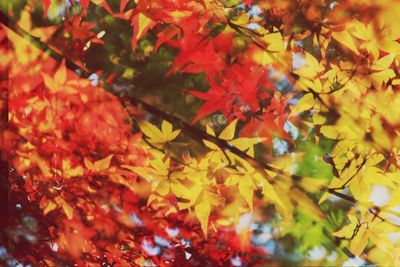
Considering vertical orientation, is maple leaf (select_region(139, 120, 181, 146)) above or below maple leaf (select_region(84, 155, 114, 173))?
above

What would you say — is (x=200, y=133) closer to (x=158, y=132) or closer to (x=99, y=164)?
(x=158, y=132)

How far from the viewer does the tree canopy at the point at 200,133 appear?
4.27 ft

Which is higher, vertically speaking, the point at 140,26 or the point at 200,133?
the point at 140,26

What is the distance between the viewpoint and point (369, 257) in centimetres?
139

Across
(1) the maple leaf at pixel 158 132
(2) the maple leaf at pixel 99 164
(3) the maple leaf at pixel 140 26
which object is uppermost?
(3) the maple leaf at pixel 140 26

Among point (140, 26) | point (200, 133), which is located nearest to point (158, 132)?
point (200, 133)

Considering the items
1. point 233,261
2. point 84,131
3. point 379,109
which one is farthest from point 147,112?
point 379,109

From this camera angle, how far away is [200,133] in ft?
4.48

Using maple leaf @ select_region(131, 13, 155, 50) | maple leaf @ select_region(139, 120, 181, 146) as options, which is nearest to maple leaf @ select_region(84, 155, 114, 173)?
maple leaf @ select_region(139, 120, 181, 146)

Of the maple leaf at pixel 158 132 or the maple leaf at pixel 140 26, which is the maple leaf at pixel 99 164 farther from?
the maple leaf at pixel 140 26

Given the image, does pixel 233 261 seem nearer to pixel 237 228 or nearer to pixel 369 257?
pixel 237 228

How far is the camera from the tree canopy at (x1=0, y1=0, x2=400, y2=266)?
1301mm

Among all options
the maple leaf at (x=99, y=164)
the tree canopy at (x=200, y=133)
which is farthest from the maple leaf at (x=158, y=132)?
the maple leaf at (x=99, y=164)

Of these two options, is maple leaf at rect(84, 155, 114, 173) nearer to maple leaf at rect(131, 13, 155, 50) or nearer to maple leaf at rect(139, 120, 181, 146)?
maple leaf at rect(139, 120, 181, 146)
